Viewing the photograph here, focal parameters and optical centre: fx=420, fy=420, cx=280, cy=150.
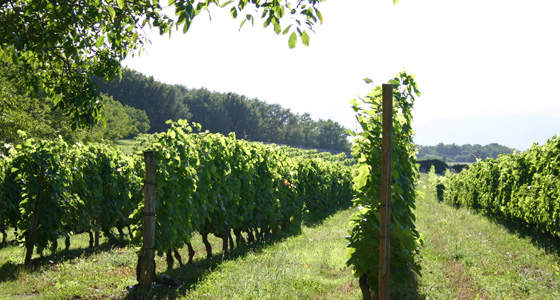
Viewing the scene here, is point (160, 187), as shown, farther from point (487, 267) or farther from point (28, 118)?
point (28, 118)

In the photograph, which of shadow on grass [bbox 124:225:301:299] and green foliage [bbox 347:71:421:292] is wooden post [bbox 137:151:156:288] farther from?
green foliage [bbox 347:71:421:292]

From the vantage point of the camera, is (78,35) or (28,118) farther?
(28,118)

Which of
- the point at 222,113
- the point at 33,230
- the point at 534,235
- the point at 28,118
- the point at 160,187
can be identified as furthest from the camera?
the point at 222,113

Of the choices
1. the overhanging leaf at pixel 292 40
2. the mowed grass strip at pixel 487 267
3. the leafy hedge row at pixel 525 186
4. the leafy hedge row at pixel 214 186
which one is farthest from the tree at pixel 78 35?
the leafy hedge row at pixel 525 186

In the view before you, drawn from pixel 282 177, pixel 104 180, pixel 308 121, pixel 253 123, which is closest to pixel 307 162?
pixel 282 177

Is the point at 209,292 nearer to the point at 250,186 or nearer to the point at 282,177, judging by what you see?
the point at 250,186

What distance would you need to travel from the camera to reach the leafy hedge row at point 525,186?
1067cm

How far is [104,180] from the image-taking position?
13.7m

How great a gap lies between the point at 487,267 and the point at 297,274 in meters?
4.11

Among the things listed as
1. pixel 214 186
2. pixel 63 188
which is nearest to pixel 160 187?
pixel 214 186

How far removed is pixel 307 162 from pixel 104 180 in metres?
12.1

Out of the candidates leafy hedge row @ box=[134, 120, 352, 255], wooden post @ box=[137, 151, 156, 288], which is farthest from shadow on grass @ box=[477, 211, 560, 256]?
wooden post @ box=[137, 151, 156, 288]

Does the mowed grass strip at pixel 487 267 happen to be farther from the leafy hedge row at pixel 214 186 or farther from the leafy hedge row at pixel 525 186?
the leafy hedge row at pixel 214 186

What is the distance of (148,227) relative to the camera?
7.25 meters
